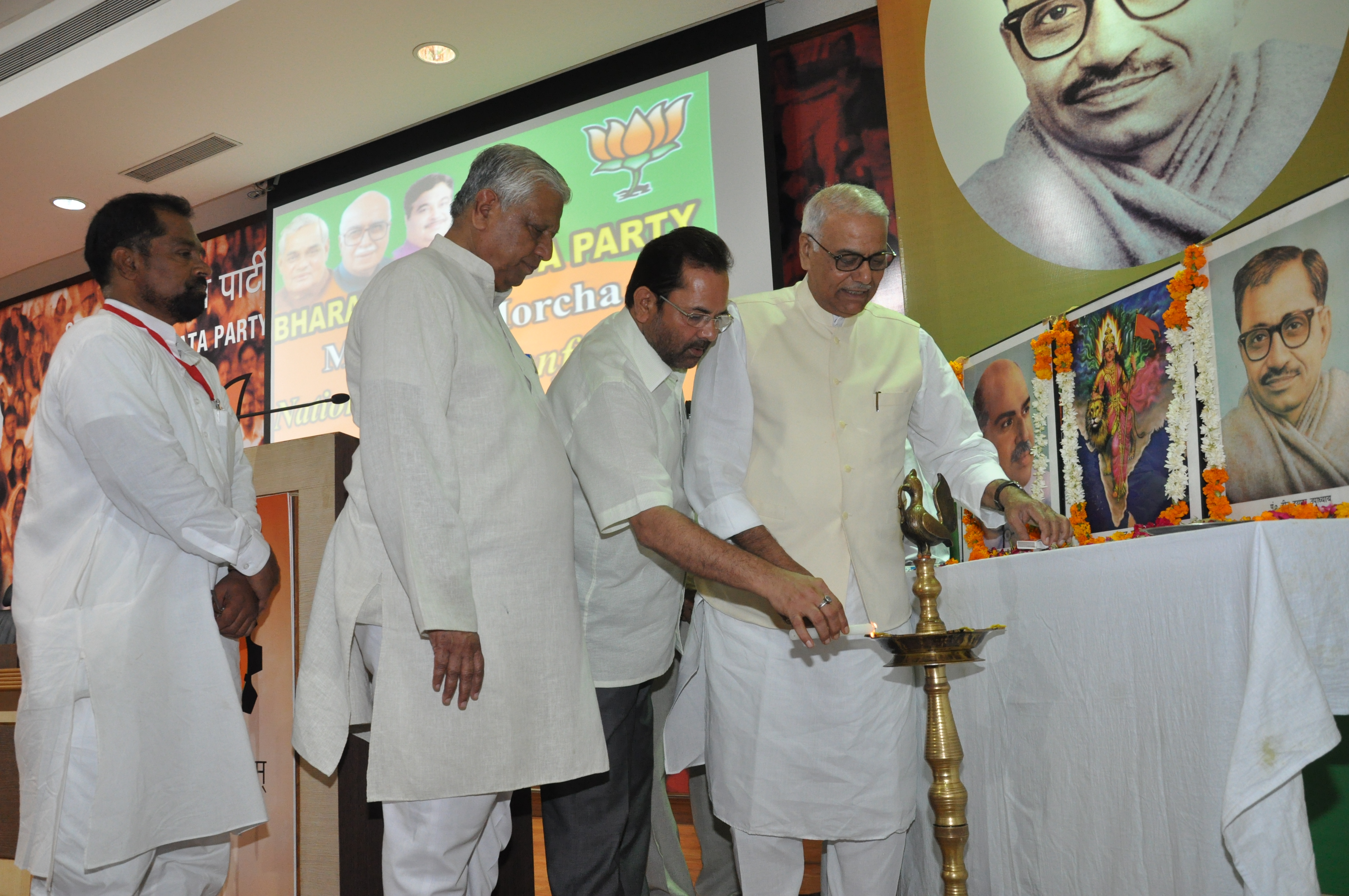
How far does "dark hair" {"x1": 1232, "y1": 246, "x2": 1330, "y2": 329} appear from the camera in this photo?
2367 mm

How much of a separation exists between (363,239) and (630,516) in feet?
17.7

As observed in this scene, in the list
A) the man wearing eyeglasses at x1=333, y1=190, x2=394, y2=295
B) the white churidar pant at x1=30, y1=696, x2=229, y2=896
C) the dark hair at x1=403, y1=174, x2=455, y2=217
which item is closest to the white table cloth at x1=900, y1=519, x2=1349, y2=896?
the white churidar pant at x1=30, y1=696, x2=229, y2=896

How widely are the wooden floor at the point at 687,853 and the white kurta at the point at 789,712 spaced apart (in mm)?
223

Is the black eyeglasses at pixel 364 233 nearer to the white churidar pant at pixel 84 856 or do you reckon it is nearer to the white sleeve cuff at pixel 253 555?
the white sleeve cuff at pixel 253 555

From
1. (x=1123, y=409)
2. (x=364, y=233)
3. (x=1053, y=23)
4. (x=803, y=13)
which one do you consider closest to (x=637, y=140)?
(x=803, y=13)

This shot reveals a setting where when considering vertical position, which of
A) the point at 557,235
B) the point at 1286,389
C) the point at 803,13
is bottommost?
the point at 1286,389

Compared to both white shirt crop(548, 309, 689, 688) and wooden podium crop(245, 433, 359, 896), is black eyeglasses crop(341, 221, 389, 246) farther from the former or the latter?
white shirt crop(548, 309, 689, 688)

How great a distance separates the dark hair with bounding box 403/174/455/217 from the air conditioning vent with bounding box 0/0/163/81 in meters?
1.74

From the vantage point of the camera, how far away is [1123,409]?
293cm

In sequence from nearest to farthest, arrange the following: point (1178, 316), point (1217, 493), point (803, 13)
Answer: point (1217, 493) < point (1178, 316) < point (803, 13)

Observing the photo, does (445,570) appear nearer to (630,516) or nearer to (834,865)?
(630,516)

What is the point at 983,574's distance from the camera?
2203 mm

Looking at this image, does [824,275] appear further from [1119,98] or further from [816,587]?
[1119,98]

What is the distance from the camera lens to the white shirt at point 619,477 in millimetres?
2025
